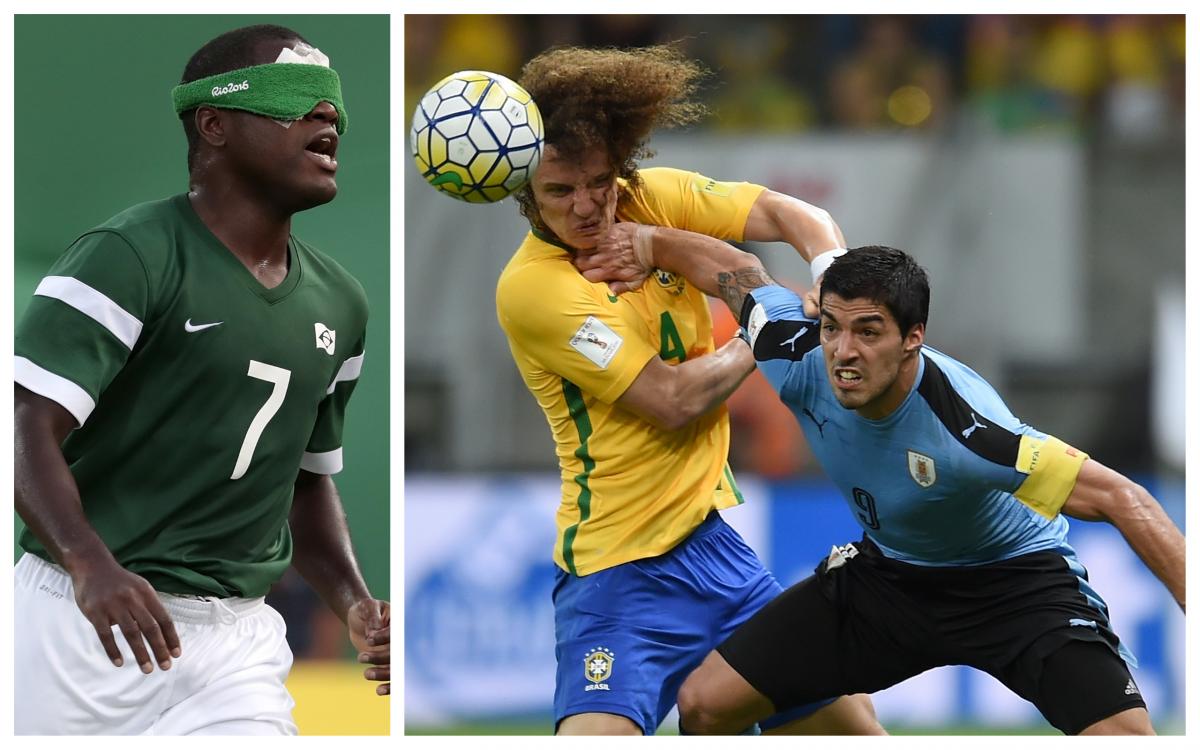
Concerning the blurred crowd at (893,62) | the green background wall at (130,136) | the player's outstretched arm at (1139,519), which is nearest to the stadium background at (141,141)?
the green background wall at (130,136)

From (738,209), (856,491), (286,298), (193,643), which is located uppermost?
(738,209)

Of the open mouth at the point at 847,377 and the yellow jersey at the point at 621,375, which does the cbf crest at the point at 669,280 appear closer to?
the yellow jersey at the point at 621,375

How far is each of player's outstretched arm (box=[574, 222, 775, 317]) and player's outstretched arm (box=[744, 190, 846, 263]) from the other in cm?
17

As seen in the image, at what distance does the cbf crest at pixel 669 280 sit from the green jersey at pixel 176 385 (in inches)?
49.2

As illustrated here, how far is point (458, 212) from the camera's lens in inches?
372

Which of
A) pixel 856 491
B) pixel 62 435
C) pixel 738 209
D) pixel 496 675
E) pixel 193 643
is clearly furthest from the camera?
pixel 496 675

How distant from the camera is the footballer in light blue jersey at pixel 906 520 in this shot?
4145mm

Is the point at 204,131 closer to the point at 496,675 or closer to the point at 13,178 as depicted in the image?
the point at 13,178

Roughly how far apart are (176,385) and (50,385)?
338 millimetres

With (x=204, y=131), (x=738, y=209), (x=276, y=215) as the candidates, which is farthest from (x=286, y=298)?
(x=738, y=209)

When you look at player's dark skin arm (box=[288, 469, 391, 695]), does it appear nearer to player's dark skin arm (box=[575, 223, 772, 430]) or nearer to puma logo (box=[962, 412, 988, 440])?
player's dark skin arm (box=[575, 223, 772, 430])

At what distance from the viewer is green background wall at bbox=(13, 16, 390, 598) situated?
530 centimetres

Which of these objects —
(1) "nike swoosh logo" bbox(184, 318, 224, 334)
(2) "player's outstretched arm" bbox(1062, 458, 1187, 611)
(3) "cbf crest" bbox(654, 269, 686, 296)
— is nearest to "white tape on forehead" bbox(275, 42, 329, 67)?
(1) "nike swoosh logo" bbox(184, 318, 224, 334)
